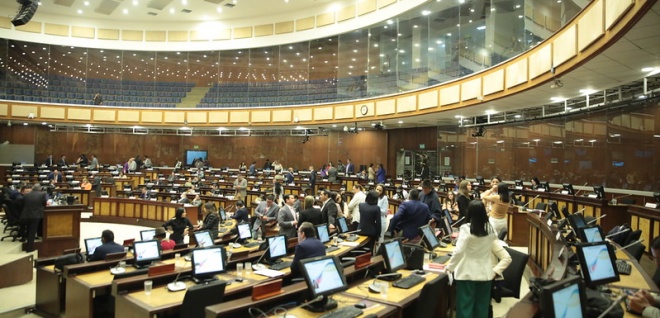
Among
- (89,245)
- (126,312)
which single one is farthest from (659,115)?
(89,245)

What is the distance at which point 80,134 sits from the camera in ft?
76.5

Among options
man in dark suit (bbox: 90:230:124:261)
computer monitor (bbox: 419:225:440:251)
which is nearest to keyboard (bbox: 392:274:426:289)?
computer monitor (bbox: 419:225:440:251)

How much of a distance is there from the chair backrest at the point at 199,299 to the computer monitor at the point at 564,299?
9.26 feet

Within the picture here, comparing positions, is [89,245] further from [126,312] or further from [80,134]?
[80,134]

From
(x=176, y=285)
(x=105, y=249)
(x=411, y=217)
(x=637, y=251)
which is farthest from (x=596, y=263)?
(x=105, y=249)

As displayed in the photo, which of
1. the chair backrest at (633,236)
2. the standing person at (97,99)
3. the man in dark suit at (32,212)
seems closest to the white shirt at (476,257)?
the chair backrest at (633,236)

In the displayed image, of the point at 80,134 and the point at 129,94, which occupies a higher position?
the point at 129,94

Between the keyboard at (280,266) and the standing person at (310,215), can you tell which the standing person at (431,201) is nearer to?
the standing person at (310,215)

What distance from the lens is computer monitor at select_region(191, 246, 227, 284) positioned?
16.0ft

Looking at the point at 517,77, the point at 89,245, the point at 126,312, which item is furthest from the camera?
the point at 517,77

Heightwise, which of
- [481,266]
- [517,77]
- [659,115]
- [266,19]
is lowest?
[481,266]

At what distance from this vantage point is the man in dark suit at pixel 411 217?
21.0 feet

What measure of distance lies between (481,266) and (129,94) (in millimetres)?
23078

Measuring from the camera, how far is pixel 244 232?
7.41 m
